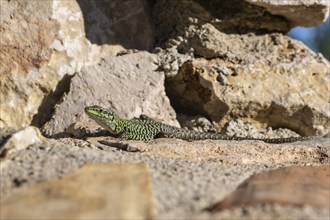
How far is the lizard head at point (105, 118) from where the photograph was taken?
599 cm

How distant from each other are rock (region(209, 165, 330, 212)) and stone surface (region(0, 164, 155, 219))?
365 millimetres

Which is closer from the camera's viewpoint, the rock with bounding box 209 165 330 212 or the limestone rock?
the rock with bounding box 209 165 330 212

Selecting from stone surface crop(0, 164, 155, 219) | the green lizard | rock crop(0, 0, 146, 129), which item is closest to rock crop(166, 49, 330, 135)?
the green lizard

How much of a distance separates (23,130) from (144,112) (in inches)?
114

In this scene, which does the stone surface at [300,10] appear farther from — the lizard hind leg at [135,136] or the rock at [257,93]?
the lizard hind leg at [135,136]

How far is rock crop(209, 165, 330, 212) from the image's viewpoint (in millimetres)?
3068

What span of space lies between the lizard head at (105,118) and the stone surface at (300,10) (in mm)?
1858

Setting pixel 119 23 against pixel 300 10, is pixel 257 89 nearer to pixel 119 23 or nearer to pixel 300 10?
pixel 300 10

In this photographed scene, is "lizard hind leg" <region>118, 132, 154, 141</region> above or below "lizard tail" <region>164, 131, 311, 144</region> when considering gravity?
below

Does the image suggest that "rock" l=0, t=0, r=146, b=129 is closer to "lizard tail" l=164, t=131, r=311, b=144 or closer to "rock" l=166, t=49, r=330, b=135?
"rock" l=166, t=49, r=330, b=135

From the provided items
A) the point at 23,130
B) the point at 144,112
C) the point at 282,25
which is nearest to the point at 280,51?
the point at 282,25

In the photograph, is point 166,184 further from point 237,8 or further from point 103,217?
point 237,8

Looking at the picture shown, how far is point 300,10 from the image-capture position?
695 centimetres

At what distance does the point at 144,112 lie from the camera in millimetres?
6535
